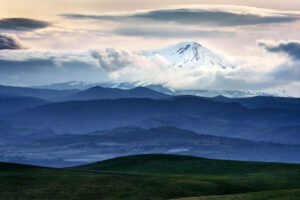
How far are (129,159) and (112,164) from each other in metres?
8.50

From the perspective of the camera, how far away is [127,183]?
335 feet

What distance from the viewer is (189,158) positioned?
195750 mm

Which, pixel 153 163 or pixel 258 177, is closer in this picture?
pixel 258 177

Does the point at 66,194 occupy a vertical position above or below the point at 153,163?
below

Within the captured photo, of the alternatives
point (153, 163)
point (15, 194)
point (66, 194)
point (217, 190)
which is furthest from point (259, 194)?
point (153, 163)

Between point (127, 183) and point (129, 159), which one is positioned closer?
point (127, 183)

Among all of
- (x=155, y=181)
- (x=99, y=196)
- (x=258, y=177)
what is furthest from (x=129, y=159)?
(x=99, y=196)

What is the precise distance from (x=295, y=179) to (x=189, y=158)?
72.2 metres

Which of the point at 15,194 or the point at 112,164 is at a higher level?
the point at 112,164

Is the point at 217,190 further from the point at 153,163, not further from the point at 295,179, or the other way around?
the point at 153,163

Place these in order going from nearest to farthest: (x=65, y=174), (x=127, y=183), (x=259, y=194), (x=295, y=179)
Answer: (x=259, y=194) → (x=127, y=183) → (x=65, y=174) → (x=295, y=179)

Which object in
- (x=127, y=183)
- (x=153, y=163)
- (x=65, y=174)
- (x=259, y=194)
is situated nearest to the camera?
(x=259, y=194)

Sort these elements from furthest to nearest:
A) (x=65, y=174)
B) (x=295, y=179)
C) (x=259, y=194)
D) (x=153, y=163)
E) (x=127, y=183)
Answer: (x=153, y=163), (x=295, y=179), (x=65, y=174), (x=127, y=183), (x=259, y=194)

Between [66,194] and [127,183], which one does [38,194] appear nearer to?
[66,194]
